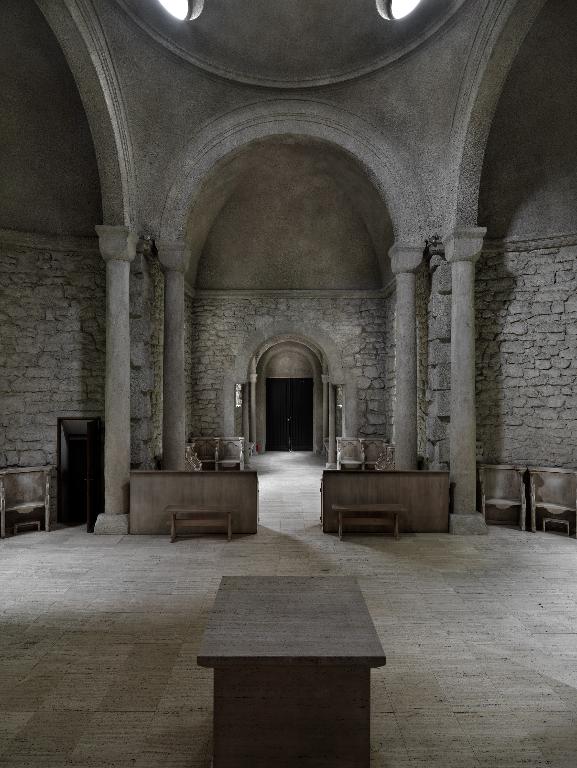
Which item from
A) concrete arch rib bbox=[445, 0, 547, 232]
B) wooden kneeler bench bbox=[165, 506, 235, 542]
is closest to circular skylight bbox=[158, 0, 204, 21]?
concrete arch rib bbox=[445, 0, 547, 232]

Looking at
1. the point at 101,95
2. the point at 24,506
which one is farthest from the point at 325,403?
the point at 101,95

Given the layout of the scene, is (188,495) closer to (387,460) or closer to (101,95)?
(387,460)

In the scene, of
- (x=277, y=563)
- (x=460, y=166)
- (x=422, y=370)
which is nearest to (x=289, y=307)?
(x=422, y=370)

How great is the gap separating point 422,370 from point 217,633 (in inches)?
315

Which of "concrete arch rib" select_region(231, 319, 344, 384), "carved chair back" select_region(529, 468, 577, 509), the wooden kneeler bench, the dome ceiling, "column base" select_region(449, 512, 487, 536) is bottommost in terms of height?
"column base" select_region(449, 512, 487, 536)

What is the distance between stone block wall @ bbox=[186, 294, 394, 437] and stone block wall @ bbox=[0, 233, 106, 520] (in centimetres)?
418

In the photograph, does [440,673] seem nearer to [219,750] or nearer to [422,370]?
[219,750]

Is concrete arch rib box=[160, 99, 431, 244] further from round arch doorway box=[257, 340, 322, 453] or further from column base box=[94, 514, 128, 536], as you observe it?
round arch doorway box=[257, 340, 322, 453]

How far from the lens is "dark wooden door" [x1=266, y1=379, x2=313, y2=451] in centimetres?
2072

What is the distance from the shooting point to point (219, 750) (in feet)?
7.62

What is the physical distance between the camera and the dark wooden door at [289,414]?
20719 mm

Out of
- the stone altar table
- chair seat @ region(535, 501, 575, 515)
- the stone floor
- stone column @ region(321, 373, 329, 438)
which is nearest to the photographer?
the stone altar table

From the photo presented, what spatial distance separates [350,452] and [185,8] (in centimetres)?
902

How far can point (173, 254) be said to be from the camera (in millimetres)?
7941
